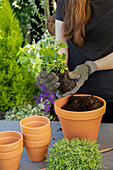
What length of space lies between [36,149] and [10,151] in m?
0.14

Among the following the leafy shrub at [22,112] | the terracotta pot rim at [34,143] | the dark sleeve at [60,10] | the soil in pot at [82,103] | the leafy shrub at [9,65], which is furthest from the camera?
the leafy shrub at [22,112]

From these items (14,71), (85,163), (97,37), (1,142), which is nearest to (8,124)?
(1,142)

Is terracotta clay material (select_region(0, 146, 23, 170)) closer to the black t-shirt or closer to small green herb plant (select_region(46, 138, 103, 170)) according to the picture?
small green herb plant (select_region(46, 138, 103, 170))

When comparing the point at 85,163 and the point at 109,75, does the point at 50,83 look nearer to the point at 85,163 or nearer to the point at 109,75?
the point at 85,163

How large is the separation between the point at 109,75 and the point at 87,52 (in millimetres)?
240

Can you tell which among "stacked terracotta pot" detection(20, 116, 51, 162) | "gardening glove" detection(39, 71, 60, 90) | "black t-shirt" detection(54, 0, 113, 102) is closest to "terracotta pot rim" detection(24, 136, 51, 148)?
"stacked terracotta pot" detection(20, 116, 51, 162)

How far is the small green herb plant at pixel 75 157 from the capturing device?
0.76 meters

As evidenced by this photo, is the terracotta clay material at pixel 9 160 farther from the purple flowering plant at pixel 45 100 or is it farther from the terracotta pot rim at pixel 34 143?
the purple flowering plant at pixel 45 100

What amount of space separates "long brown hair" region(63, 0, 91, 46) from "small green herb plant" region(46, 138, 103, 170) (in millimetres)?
791

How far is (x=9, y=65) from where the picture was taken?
244cm

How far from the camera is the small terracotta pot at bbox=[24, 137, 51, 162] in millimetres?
874

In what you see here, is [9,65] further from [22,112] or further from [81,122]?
[81,122]

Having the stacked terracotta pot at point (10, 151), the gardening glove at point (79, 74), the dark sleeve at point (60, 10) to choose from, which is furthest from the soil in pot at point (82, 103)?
the dark sleeve at point (60, 10)

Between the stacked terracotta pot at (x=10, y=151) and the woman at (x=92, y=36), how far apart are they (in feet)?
2.05
